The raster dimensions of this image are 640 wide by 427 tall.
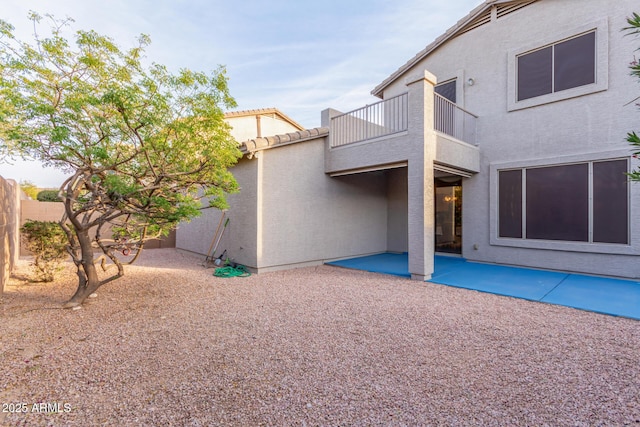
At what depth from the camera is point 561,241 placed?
7578 millimetres

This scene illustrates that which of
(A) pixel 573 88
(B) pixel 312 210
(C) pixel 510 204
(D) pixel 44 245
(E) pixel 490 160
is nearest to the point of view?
(D) pixel 44 245

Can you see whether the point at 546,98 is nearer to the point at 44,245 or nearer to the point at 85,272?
the point at 85,272

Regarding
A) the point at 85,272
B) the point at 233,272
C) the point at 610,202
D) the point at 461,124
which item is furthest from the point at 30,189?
the point at 610,202

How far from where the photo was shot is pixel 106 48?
4.54 meters

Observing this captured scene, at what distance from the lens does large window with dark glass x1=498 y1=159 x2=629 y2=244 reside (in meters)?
6.92

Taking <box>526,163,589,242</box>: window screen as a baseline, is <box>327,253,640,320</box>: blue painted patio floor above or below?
below

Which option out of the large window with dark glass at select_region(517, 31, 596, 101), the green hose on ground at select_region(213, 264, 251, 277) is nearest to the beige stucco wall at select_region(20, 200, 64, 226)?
the green hose on ground at select_region(213, 264, 251, 277)

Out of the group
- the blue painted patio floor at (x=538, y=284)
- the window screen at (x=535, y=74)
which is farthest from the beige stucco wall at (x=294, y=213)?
the window screen at (x=535, y=74)

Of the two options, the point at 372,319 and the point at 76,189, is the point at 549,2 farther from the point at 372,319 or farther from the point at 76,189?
the point at 76,189

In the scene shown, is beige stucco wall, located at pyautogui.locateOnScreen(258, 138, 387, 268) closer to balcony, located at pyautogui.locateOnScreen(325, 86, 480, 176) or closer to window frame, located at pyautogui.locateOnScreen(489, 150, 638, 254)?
balcony, located at pyautogui.locateOnScreen(325, 86, 480, 176)

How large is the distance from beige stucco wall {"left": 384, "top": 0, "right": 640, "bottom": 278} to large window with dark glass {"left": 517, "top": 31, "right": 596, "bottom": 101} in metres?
0.19

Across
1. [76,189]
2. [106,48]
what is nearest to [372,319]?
[76,189]

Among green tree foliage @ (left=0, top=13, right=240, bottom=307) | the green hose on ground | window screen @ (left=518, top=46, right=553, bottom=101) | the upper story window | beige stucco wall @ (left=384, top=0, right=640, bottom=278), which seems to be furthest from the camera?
the upper story window

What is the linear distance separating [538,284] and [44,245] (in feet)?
34.9
